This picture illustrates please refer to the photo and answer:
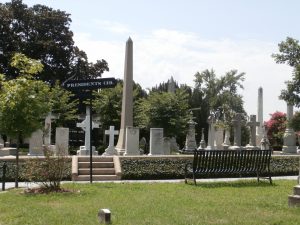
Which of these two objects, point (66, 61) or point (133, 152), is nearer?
point (133, 152)

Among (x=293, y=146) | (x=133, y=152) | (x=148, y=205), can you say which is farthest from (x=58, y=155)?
(x=293, y=146)

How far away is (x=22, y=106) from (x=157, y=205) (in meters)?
6.13

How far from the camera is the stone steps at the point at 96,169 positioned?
15.9 m

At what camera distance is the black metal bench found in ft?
46.0

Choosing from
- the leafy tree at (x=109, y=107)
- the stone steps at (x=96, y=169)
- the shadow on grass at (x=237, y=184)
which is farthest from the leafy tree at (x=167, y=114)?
the shadow on grass at (x=237, y=184)

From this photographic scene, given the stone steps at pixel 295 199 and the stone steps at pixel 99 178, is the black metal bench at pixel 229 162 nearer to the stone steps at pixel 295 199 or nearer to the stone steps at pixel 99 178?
the stone steps at pixel 99 178

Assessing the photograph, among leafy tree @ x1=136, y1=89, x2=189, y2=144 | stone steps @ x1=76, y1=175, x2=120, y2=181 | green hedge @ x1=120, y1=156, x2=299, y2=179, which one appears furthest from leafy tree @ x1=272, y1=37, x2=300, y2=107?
leafy tree @ x1=136, y1=89, x2=189, y2=144

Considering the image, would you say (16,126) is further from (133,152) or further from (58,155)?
(133,152)

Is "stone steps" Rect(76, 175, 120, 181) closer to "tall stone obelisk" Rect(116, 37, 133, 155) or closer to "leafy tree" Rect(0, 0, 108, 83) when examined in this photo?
"tall stone obelisk" Rect(116, 37, 133, 155)

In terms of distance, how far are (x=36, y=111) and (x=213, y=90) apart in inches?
2279

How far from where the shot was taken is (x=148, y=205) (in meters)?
9.27

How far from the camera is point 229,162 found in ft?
47.6

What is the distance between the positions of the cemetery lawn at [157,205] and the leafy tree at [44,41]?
3443 centimetres

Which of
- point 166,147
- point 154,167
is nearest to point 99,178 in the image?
point 154,167
